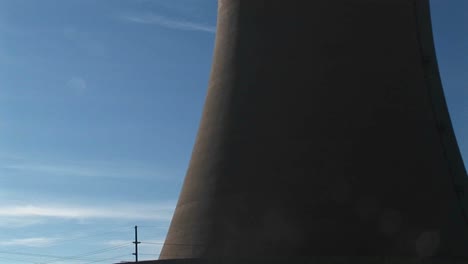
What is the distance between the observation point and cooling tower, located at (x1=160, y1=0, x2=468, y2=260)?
415 inches

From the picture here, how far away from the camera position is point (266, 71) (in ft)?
37.7

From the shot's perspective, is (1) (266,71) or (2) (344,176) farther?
(1) (266,71)

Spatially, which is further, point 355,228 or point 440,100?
point 440,100

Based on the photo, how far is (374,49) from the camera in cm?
1147

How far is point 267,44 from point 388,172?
8.63 ft

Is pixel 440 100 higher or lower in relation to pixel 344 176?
higher

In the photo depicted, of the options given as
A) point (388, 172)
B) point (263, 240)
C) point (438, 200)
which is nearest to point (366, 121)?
point (388, 172)

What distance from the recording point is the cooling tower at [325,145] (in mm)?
10531

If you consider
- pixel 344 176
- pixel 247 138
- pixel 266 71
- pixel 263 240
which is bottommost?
pixel 263 240

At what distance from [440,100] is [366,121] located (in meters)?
1.46

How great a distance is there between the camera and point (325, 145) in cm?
1083

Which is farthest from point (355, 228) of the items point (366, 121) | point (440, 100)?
point (440, 100)

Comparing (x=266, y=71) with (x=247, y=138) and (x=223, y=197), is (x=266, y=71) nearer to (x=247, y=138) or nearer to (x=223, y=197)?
(x=247, y=138)

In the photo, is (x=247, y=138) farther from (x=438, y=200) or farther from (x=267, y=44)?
(x=438, y=200)
